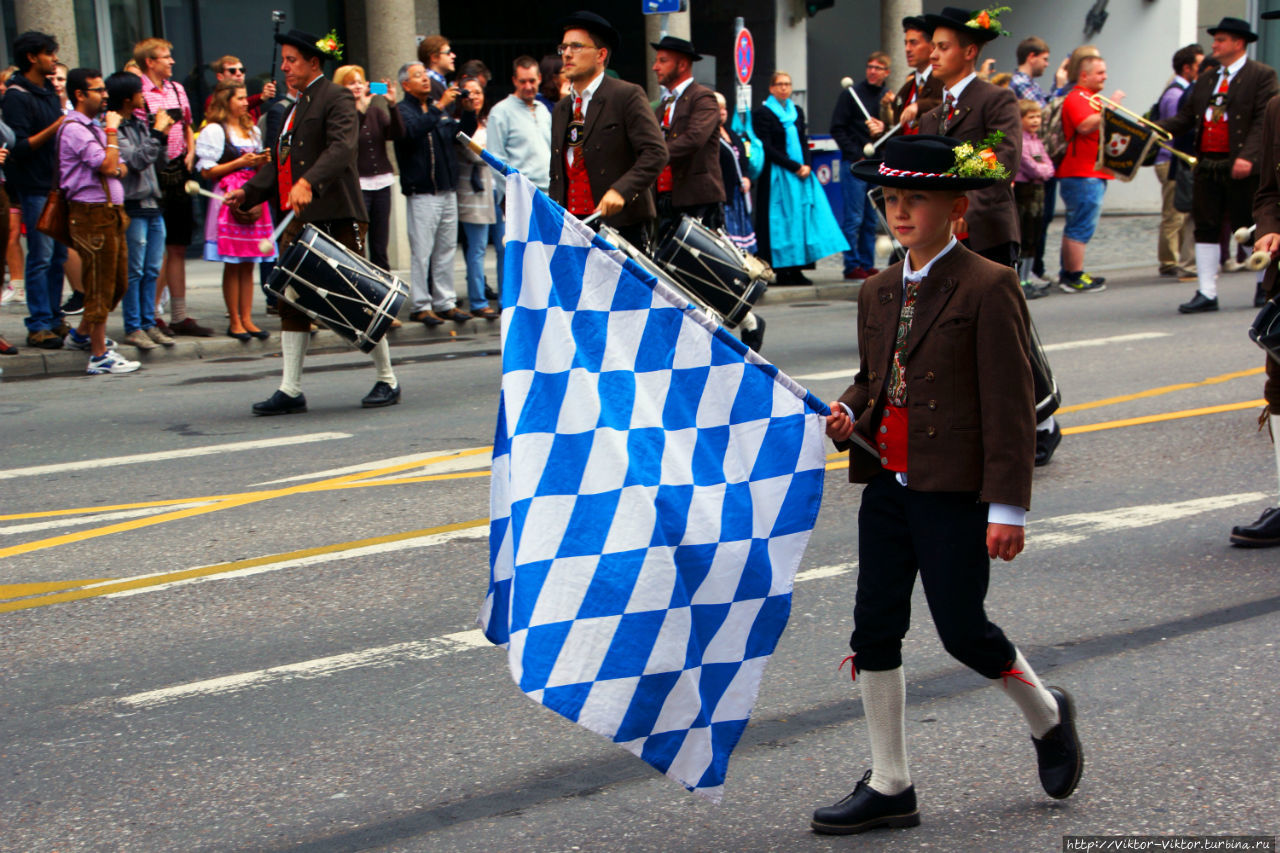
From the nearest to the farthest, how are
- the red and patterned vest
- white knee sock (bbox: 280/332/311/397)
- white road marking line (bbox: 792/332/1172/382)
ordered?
white knee sock (bbox: 280/332/311/397), white road marking line (bbox: 792/332/1172/382), the red and patterned vest

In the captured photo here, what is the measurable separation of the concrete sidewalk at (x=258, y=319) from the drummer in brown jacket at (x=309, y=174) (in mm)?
2552

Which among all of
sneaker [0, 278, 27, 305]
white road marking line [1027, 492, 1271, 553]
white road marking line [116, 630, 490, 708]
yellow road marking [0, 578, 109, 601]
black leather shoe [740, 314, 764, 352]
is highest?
sneaker [0, 278, 27, 305]

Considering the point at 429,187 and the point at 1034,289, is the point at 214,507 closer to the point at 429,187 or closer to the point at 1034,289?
the point at 429,187

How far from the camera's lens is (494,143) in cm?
1276

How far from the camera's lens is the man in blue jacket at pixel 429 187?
1261 cm

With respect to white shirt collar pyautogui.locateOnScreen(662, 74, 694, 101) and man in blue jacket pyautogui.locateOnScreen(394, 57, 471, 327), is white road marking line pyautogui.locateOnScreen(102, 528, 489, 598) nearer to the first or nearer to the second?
white shirt collar pyautogui.locateOnScreen(662, 74, 694, 101)

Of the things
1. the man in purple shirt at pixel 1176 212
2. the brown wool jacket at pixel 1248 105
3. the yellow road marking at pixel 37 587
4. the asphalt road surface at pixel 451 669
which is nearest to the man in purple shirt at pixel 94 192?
the asphalt road surface at pixel 451 669

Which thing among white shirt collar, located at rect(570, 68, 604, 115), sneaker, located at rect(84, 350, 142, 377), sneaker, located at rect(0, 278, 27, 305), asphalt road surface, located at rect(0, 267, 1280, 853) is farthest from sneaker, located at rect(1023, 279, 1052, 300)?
sneaker, located at rect(0, 278, 27, 305)

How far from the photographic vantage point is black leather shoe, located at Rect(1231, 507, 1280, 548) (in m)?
5.80

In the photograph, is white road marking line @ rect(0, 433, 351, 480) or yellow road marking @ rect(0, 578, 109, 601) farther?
white road marking line @ rect(0, 433, 351, 480)

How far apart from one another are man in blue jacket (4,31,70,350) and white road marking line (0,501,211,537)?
192 inches

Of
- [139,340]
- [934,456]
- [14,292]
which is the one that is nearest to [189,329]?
[139,340]

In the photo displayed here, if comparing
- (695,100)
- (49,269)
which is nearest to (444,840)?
(695,100)

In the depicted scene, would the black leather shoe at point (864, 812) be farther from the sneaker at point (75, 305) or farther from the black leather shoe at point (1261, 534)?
the sneaker at point (75, 305)
